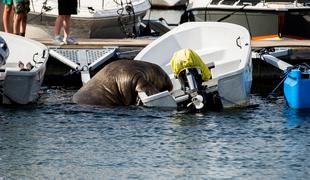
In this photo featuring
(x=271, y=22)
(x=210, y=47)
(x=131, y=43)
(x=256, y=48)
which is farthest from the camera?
(x=271, y=22)

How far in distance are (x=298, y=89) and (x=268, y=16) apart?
7850 mm

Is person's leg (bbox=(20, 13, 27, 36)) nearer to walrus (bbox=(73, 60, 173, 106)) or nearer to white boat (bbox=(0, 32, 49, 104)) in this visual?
white boat (bbox=(0, 32, 49, 104))

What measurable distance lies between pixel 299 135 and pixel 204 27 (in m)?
4.66

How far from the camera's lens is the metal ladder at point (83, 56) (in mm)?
20822

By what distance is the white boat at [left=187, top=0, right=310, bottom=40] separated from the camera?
2616 cm

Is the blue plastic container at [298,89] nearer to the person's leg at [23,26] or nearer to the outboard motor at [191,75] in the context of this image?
the outboard motor at [191,75]

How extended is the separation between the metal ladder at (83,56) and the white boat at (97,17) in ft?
13.2

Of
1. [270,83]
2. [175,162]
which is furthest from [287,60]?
[175,162]

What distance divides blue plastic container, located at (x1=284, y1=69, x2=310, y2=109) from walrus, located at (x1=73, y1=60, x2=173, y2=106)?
1.75 metres

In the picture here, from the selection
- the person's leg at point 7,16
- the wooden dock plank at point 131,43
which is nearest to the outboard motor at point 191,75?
the wooden dock plank at point 131,43

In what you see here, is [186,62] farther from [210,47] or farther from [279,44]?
[279,44]

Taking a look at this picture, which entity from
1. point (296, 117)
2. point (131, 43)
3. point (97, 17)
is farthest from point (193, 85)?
point (97, 17)

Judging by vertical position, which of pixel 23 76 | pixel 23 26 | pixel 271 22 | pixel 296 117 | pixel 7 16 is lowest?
pixel 296 117

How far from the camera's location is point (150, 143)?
15969mm
